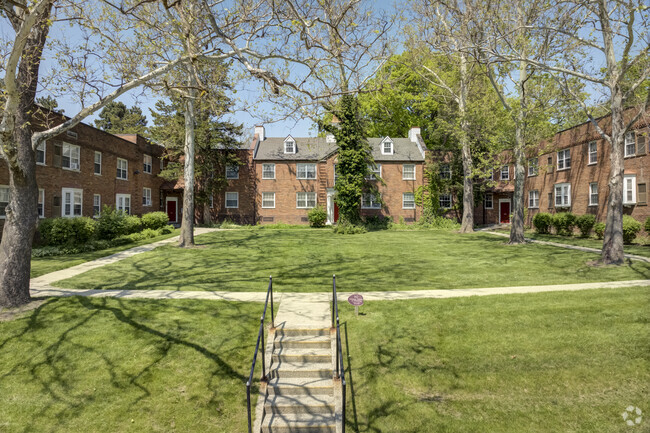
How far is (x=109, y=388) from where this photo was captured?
668 cm

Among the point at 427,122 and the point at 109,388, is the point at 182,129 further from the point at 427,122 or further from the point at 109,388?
the point at 427,122

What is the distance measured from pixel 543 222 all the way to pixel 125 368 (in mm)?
29277

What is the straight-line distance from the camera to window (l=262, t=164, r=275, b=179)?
1387 inches

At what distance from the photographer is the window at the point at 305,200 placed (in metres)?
35.0

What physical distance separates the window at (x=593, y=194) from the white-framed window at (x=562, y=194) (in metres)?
1.97

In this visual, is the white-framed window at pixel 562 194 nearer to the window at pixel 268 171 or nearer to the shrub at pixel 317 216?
the shrub at pixel 317 216

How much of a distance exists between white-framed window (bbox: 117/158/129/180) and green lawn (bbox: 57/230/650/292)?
478 inches

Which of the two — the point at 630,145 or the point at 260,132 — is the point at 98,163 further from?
the point at 630,145

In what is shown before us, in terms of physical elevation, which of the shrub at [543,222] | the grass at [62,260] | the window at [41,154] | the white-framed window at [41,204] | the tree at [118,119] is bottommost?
the grass at [62,260]

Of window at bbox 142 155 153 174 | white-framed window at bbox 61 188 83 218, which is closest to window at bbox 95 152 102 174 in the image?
white-framed window at bbox 61 188 83 218

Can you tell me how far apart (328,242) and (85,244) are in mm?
13260

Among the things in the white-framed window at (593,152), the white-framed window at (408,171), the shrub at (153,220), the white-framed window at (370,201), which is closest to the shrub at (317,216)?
the white-framed window at (370,201)

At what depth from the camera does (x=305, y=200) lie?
3506cm

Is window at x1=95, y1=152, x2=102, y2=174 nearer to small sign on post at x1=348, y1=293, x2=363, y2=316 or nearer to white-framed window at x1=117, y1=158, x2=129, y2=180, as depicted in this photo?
white-framed window at x1=117, y1=158, x2=129, y2=180
